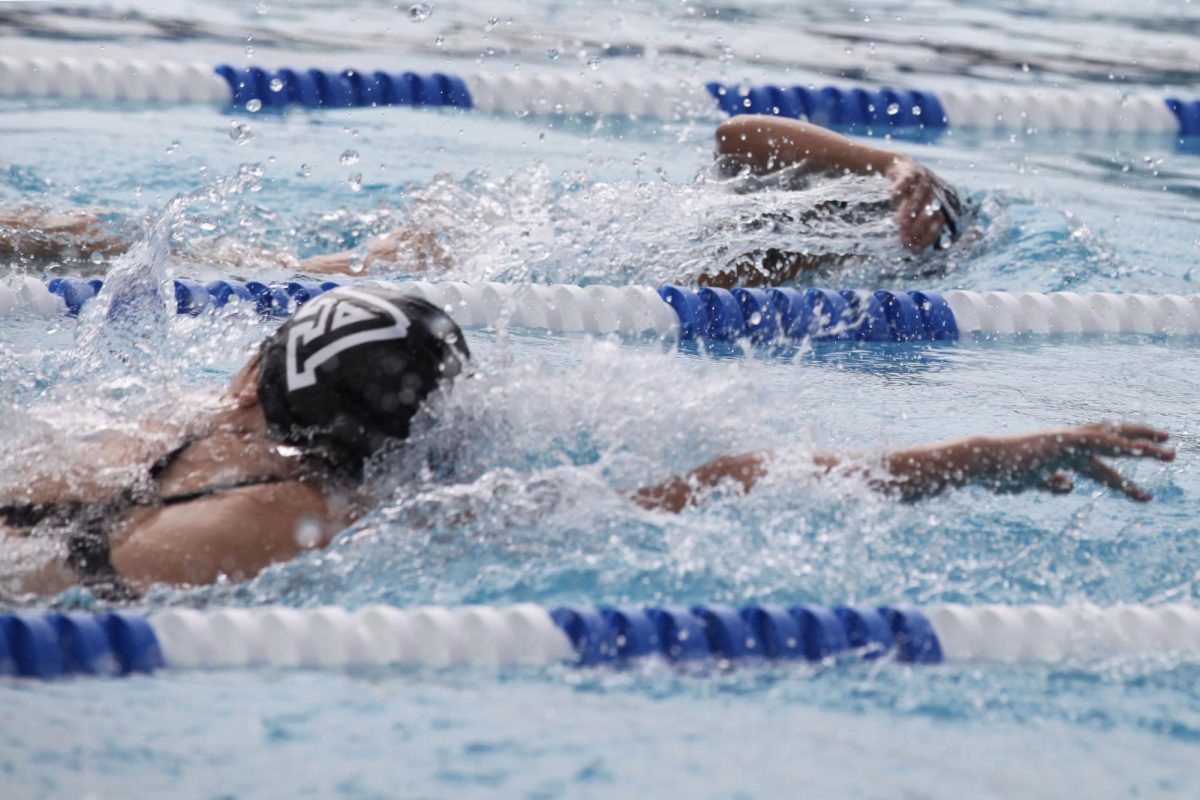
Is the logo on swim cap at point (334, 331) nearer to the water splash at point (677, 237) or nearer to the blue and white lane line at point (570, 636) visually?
the blue and white lane line at point (570, 636)

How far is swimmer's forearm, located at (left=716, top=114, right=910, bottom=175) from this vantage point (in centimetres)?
399

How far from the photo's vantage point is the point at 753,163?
409 centimetres

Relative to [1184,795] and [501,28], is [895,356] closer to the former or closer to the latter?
[1184,795]

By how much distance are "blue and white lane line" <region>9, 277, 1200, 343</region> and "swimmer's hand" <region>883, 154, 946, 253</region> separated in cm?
14

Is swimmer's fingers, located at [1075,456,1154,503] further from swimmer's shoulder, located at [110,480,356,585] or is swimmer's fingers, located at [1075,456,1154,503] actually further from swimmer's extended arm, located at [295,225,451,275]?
swimmer's extended arm, located at [295,225,451,275]

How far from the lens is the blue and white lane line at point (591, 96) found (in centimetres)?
516

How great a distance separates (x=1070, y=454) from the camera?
85.9 inches

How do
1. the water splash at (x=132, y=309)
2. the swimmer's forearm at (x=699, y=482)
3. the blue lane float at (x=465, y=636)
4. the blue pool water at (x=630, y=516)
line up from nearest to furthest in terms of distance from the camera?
1. the blue pool water at (x=630, y=516)
2. the blue lane float at (x=465, y=636)
3. the swimmer's forearm at (x=699, y=482)
4. the water splash at (x=132, y=309)

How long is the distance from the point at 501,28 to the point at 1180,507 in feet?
15.5

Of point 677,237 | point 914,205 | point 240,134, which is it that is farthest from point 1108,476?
point 240,134

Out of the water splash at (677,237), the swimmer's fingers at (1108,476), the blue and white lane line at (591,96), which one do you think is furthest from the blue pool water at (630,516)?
the blue and white lane line at (591,96)

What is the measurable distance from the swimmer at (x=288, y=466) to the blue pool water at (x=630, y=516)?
0.05m

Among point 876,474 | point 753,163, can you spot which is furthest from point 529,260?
point 876,474

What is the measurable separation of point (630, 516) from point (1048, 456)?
0.61m
